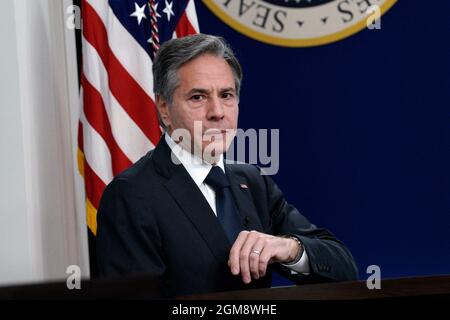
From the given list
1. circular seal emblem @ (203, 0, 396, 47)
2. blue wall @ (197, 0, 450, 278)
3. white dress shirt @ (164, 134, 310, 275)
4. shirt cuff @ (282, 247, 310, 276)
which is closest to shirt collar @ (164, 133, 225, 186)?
white dress shirt @ (164, 134, 310, 275)

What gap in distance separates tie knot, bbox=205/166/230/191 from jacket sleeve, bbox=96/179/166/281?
212 millimetres

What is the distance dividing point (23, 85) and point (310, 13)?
5.15ft

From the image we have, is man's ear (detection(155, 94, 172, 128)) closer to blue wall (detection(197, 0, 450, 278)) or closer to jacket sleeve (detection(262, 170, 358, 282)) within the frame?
jacket sleeve (detection(262, 170, 358, 282))

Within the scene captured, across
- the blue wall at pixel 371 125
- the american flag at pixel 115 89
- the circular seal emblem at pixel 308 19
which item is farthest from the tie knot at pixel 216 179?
the circular seal emblem at pixel 308 19

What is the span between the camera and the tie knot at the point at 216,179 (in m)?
1.66

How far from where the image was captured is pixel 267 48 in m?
3.27

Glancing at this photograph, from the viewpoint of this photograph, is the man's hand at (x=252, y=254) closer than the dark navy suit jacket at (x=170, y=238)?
Yes

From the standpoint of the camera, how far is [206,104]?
169 centimetres

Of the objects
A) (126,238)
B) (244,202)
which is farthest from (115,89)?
(126,238)

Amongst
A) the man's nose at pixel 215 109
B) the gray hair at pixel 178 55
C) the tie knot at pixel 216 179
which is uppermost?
the gray hair at pixel 178 55

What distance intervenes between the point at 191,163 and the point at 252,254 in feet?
1.24

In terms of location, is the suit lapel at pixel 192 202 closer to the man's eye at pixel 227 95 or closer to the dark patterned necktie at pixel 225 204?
the dark patterned necktie at pixel 225 204

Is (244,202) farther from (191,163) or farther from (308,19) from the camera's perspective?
(308,19)

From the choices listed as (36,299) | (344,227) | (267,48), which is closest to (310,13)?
(267,48)
